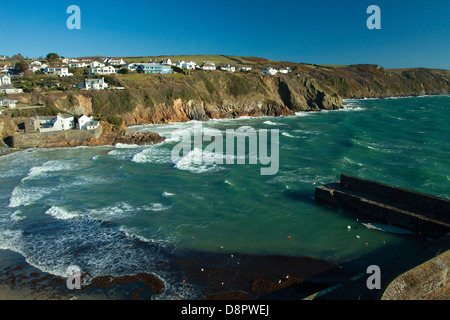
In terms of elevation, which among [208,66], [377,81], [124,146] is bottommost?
[124,146]

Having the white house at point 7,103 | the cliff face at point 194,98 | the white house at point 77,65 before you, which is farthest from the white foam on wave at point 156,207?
the white house at point 77,65

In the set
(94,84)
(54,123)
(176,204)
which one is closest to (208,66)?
(94,84)

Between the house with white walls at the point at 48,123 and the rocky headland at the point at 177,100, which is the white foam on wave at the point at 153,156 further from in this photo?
the house with white walls at the point at 48,123

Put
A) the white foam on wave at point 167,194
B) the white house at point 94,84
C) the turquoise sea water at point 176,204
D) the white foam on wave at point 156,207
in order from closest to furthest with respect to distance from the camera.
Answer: the turquoise sea water at point 176,204 < the white foam on wave at point 156,207 < the white foam on wave at point 167,194 < the white house at point 94,84

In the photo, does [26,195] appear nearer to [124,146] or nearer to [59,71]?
[124,146]
